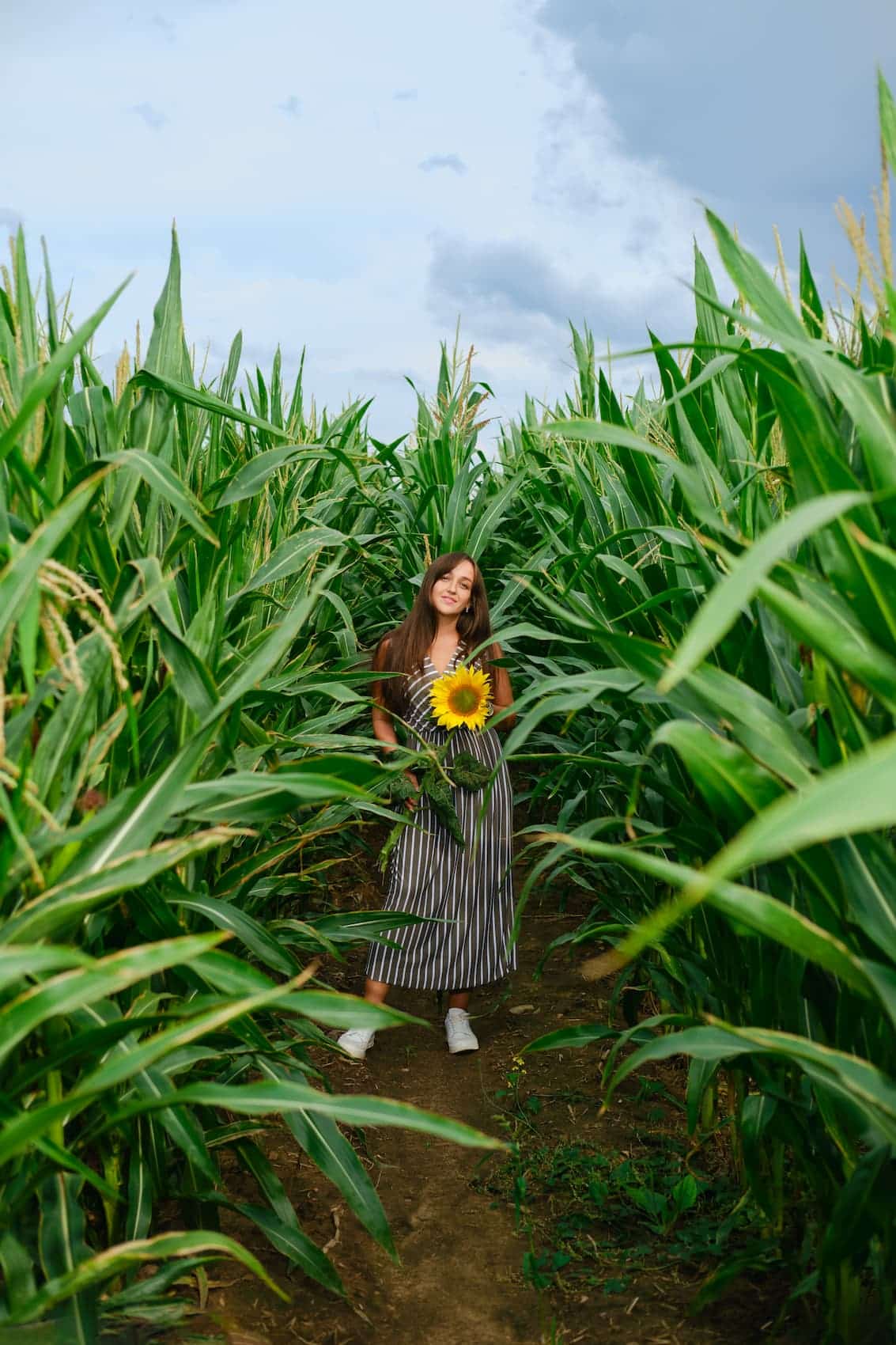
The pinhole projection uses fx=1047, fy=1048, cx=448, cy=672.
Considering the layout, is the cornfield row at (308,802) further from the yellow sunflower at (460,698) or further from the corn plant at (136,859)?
the yellow sunflower at (460,698)

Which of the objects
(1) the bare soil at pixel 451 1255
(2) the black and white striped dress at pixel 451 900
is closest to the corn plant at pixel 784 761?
(1) the bare soil at pixel 451 1255

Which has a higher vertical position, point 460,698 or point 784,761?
point 784,761

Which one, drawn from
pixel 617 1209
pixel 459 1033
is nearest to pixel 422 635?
pixel 459 1033

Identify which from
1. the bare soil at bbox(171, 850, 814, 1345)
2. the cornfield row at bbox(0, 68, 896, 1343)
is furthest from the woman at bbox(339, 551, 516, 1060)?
the cornfield row at bbox(0, 68, 896, 1343)

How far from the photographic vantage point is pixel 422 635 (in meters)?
3.15

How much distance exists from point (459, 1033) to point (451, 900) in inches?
14.1

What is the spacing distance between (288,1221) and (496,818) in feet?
5.11

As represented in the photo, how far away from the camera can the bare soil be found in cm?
162

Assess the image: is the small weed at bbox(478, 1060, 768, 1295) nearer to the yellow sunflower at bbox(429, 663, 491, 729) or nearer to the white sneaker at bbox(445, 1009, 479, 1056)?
the white sneaker at bbox(445, 1009, 479, 1056)

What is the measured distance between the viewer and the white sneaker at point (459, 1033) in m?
2.81

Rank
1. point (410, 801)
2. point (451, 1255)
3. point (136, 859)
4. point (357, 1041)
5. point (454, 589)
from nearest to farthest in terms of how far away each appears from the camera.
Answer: point (136, 859), point (451, 1255), point (357, 1041), point (410, 801), point (454, 589)

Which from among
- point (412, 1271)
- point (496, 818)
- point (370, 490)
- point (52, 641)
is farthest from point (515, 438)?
point (52, 641)

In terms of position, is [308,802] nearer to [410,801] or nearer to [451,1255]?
[451,1255]

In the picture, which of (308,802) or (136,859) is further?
(308,802)
